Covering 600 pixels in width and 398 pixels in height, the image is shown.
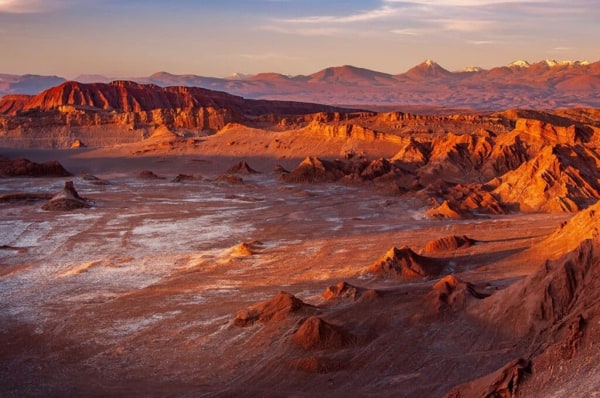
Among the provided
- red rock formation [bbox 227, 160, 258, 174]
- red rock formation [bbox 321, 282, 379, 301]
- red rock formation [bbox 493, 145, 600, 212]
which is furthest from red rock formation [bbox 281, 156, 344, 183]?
red rock formation [bbox 321, 282, 379, 301]

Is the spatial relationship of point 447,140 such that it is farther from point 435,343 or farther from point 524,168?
point 435,343

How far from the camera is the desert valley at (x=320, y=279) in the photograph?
11789 millimetres

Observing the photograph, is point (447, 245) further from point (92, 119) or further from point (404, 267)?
point (92, 119)

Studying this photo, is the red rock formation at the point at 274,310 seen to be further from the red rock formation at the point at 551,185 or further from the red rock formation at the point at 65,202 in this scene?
the red rock formation at the point at 65,202

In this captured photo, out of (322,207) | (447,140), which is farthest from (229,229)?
(447,140)

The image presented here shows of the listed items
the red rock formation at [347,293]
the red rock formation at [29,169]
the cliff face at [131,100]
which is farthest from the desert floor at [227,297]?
the cliff face at [131,100]

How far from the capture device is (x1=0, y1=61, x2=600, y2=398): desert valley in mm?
11789

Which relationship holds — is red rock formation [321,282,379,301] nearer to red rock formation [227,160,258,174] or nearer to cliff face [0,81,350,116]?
red rock formation [227,160,258,174]

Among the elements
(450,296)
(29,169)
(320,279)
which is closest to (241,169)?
(29,169)

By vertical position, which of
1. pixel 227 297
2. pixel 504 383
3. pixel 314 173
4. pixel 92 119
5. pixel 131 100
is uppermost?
pixel 131 100

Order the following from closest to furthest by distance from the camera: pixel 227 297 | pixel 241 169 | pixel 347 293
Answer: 1. pixel 347 293
2. pixel 227 297
3. pixel 241 169

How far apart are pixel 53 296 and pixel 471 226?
49.9ft

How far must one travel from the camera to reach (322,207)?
36781 millimetres

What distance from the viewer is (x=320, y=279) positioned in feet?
64.3
